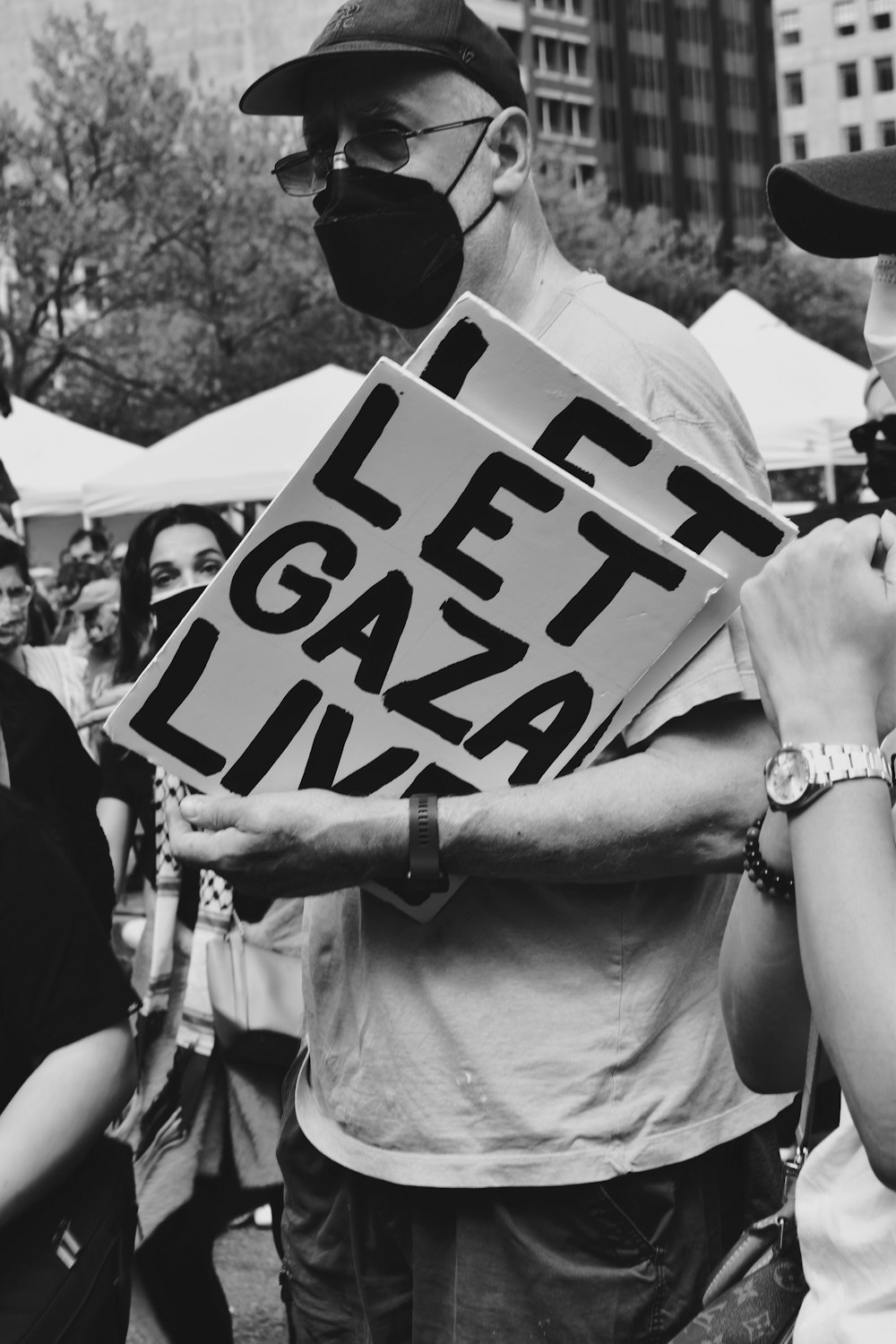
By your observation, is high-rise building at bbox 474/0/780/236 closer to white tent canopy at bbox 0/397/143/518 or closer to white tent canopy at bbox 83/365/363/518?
→ white tent canopy at bbox 0/397/143/518

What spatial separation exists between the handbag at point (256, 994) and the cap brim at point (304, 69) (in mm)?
1776

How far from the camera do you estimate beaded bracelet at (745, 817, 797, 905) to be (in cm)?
147

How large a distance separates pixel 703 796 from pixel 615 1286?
566mm

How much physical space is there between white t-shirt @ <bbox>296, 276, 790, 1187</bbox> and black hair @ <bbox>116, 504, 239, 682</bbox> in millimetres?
3129

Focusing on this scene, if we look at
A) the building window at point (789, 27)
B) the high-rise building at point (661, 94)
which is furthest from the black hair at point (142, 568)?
the building window at point (789, 27)

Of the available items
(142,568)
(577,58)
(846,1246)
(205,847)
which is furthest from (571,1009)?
(577,58)

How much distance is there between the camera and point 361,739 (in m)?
2.00

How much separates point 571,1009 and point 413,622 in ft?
1.57

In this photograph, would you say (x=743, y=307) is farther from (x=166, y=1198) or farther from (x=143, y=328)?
(x=143, y=328)

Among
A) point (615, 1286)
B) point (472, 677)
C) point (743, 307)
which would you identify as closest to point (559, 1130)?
point (615, 1286)

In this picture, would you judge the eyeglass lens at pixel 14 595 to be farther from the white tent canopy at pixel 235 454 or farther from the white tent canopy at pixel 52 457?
the white tent canopy at pixel 52 457

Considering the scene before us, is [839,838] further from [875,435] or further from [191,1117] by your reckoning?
[875,435]

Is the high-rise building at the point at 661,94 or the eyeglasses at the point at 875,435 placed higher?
the eyeglasses at the point at 875,435

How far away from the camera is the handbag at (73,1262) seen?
2031 mm
